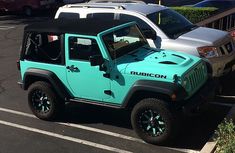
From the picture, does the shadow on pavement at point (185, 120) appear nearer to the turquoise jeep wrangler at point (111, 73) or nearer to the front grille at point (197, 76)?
the turquoise jeep wrangler at point (111, 73)

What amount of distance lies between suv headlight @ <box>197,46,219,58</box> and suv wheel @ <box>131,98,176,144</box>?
7.94 ft

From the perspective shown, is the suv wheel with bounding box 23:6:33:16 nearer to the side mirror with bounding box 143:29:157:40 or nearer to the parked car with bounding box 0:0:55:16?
the parked car with bounding box 0:0:55:16

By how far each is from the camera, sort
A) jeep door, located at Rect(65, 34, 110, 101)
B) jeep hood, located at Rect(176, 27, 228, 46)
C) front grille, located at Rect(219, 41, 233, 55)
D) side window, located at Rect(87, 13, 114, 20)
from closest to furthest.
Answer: jeep door, located at Rect(65, 34, 110, 101), jeep hood, located at Rect(176, 27, 228, 46), front grille, located at Rect(219, 41, 233, 55), side window, located at Rect(87, 13, 114, 20)

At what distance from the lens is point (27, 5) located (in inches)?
955

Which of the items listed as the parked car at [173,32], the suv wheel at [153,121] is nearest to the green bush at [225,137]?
the suv wheel at [153,121]

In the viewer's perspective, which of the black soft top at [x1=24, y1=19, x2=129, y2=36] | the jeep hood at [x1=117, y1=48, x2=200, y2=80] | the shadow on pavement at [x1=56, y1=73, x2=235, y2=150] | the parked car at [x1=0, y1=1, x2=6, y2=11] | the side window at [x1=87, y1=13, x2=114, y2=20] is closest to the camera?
the jeep hood at [x1=117, y1=48, x2=200, y2=80]

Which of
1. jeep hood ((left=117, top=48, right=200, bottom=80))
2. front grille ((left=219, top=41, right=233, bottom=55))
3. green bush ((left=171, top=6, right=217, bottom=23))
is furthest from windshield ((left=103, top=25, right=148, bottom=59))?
green bush ((left=171, top=6, right=217, bottom=23))

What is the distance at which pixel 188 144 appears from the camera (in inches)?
271

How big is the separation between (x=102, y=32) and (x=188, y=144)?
238 cm

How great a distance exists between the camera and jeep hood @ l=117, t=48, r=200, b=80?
22.2ft

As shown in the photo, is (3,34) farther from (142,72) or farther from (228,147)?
(228,147)

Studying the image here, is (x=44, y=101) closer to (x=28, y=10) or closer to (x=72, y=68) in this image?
(x=72, y=68)

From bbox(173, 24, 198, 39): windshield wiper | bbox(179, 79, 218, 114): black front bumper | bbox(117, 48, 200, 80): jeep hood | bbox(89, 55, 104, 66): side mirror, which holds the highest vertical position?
bbox(89, 55, 104, 66): side mirror

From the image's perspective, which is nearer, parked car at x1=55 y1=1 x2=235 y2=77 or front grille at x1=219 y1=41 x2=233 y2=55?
parked car at x1=55 y1=1 x2=235 y2=77
